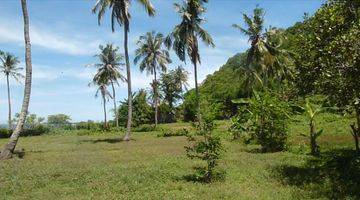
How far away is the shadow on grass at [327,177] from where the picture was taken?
1667 centimetres

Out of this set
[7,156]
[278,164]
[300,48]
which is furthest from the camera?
[7,156]

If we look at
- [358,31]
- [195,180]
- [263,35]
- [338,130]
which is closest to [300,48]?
[358,31]

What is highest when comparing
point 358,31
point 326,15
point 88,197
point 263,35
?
point 263,35

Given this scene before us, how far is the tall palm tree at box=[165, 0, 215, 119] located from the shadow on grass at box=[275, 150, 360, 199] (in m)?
27.0

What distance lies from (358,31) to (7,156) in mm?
22929

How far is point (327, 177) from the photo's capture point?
19422mm

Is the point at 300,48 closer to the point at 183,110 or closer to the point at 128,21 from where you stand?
the point at 128,21

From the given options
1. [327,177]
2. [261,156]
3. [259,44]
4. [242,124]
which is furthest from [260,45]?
[327,177]

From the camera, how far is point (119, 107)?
3713 inches

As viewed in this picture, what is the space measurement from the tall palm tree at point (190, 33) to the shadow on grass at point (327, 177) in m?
27.0

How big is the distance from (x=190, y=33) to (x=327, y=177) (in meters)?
32.8

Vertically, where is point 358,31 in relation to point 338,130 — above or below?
above

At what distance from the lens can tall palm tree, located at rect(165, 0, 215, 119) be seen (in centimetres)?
4991

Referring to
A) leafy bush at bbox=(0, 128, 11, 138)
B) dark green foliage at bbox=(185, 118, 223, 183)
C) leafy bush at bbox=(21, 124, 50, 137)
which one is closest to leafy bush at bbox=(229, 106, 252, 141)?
dark green foliage at bbox=(185, 118, 223, 183)
